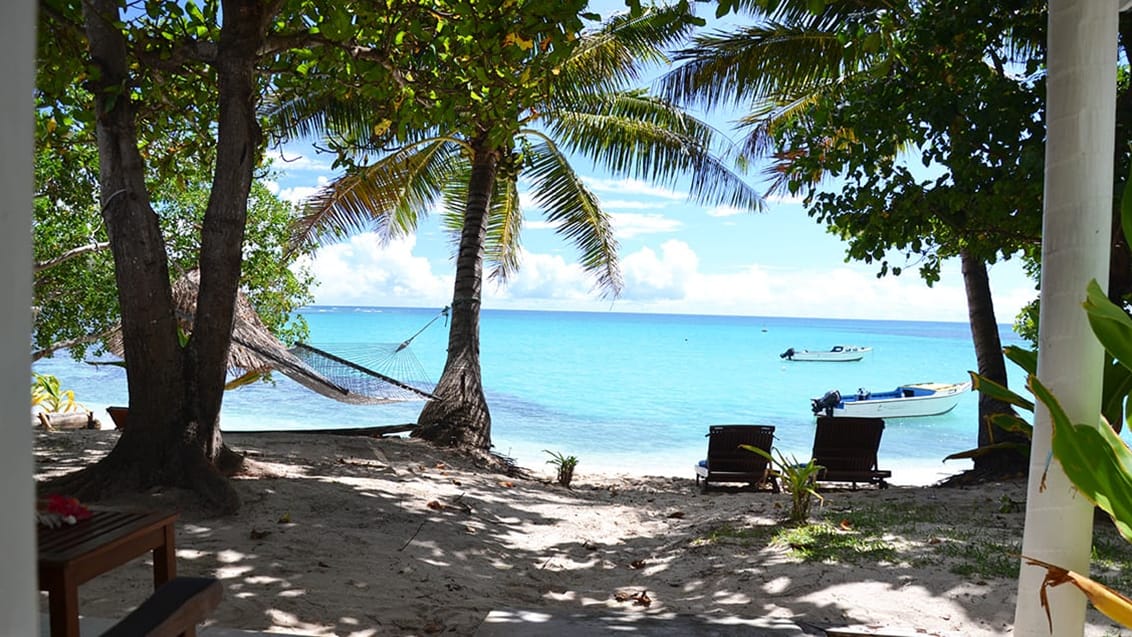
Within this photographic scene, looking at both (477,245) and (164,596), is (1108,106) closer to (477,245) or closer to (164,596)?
(164,596)

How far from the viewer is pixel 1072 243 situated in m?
1.84

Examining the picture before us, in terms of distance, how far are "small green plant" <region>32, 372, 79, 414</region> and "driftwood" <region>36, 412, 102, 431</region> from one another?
51 cm

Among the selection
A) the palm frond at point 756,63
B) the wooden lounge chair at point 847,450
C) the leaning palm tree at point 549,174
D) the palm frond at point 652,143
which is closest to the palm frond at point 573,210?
the leaning palm tree at point 549,174

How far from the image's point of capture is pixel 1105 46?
184 centimetres

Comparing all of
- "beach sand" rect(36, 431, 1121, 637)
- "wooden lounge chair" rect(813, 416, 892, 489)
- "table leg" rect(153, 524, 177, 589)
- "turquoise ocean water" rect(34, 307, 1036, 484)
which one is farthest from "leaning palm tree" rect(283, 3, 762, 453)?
"table leg" rect(153, 524, 177, 589)

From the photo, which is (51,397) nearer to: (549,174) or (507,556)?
(549,174)

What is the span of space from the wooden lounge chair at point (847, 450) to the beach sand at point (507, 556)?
0.63 metres

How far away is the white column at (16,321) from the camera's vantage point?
20.8 inches

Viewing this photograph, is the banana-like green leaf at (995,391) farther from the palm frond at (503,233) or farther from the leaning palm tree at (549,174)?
the palm frond at (503,233)

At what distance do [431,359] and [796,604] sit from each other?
46.8 m

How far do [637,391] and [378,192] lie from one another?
25894mm

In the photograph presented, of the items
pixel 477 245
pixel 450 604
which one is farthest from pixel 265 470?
pixel 477 245

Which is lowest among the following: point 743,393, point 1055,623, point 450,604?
point 743,393

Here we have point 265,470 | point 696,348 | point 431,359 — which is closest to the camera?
point 265,470
